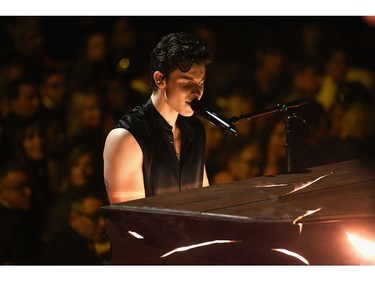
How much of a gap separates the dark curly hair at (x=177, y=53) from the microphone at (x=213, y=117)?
152 mm

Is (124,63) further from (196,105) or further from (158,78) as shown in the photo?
(196,105)

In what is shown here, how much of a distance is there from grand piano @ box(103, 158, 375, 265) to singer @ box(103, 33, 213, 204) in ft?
1.83

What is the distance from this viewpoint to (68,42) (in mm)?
2836

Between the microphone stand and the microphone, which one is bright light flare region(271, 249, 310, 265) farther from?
the microphone stand

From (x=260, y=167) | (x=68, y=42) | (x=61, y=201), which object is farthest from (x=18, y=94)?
(x=260, y=167)

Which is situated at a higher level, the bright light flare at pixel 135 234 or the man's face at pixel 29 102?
the man's face at pixel 29 102

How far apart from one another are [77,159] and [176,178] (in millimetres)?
444

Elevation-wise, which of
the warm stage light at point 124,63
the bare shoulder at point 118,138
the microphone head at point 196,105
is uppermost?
the warm stage light at point 124,63

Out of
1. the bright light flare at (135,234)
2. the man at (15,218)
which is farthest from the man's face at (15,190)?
the bright light flare at (135,234)

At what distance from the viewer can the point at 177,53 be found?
271 centimetres

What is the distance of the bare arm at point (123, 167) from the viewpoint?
2.66 meters

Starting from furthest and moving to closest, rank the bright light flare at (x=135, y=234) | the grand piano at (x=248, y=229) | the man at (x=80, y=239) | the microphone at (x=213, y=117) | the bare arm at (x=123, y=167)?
the man at (x=80, y=239) < the bare arm at (x=123, y=167) < the microphone at (x=213, y=117) < the bright light flare at (x=135, y=234) < the grand piano at (x=248, y=229)

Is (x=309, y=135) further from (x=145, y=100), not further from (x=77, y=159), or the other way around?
(x=77, y=159)

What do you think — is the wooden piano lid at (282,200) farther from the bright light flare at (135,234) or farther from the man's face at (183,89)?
the man's face at (183,89)
